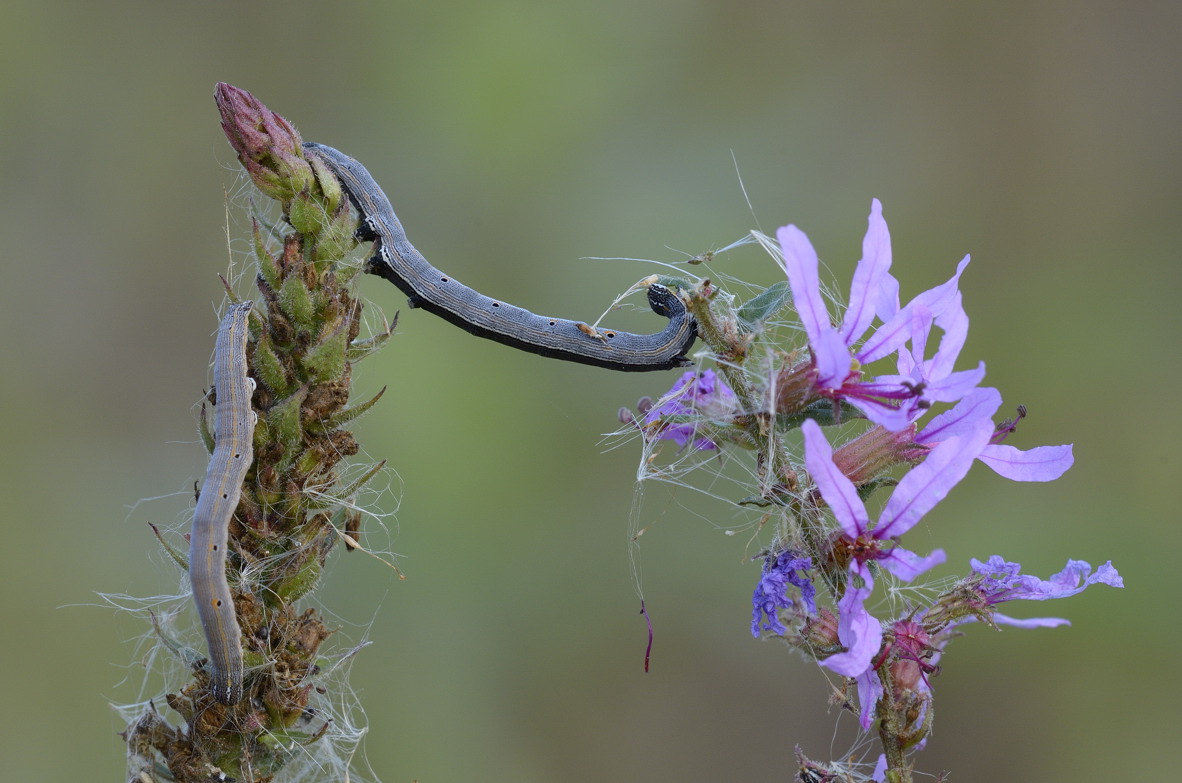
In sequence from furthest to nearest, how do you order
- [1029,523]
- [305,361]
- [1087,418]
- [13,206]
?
1. [13,206]
2. [1087,418]
3. [1029,523]
4. [305,361]

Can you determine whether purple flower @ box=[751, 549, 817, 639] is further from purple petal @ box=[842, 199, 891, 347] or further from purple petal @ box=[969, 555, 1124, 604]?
purple petal @ box=[842, 199, 891, 347]

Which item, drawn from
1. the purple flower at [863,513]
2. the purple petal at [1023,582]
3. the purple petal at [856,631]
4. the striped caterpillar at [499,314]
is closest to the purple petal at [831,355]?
the purple flower at [863,513]

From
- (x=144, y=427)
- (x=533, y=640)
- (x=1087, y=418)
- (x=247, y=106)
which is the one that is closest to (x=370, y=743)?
(x=533, y=640)

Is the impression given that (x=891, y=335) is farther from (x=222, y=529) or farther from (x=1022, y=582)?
(x=222, y=529)

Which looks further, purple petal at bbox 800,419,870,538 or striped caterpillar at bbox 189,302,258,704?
striped caterpillar at bbox 189,302,258,704

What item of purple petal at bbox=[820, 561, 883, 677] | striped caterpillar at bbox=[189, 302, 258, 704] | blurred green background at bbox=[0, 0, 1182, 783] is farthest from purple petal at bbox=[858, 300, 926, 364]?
blurred green background at bbox=[0, 0, 1182, 783]

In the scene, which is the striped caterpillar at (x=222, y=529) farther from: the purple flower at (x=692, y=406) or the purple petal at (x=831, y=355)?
the purple petal at (x=831, y=355)

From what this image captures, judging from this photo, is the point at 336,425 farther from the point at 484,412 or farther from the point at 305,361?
the point at 484,412
